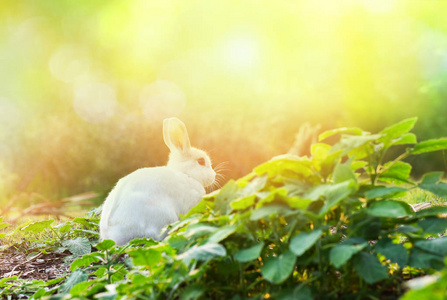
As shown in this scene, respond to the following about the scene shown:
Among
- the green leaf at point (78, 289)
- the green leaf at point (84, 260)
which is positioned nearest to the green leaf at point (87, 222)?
the green leaf at point (84, 260)

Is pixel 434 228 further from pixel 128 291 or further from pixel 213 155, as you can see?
pixel 213 155

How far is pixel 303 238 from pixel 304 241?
0.02 m

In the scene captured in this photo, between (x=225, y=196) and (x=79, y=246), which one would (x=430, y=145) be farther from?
(x=79, y=246)

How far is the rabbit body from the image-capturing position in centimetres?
242

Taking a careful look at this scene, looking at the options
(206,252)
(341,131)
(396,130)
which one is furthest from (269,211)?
(396,130)

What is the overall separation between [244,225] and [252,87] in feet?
18.7

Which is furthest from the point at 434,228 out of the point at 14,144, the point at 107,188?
the point at 14,144

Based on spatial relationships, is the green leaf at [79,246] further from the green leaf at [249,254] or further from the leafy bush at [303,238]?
the green leaf at [249,254]

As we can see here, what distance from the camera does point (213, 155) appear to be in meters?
5.64

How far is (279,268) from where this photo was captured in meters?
1.14

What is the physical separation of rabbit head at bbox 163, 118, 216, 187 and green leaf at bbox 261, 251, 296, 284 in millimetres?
1929

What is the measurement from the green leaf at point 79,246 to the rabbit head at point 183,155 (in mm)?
783

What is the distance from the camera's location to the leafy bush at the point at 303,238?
1.17 metres

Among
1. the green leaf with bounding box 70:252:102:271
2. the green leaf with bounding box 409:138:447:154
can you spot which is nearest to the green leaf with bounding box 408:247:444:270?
the green leaf with bounding box 409:138:447:154
